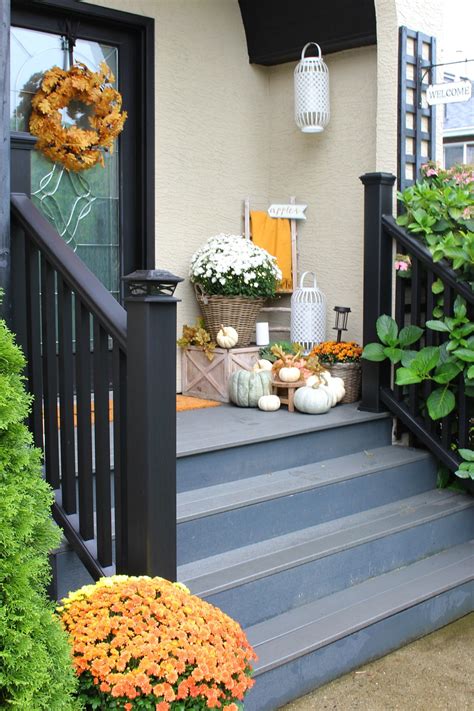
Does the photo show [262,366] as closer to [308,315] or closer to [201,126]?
[308,315]

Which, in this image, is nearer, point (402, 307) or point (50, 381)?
point (50, 381)

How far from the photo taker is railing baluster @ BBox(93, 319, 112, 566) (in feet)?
8.45

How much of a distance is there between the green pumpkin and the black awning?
1.86 metres

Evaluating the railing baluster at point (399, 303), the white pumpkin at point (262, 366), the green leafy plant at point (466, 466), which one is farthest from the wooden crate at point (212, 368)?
the green leafy plant at point (466, 466)

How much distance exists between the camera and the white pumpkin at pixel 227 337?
4.51m

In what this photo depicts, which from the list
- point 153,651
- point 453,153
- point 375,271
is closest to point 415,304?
point 375,271

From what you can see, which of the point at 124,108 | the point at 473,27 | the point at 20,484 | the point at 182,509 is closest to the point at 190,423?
the point at 182,509

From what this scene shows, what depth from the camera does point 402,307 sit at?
4195 mm

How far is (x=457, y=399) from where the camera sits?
13.2 ft

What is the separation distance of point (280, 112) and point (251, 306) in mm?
1274

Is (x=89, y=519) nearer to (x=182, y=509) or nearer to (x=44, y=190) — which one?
(x=182, y=509)

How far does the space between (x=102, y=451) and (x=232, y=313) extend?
2117 millimetres

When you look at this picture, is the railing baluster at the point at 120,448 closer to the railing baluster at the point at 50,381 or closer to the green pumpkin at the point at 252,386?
the railing baluster at the point at 50,381

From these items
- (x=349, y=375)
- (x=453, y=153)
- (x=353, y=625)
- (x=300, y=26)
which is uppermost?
(x=453, y=153)
